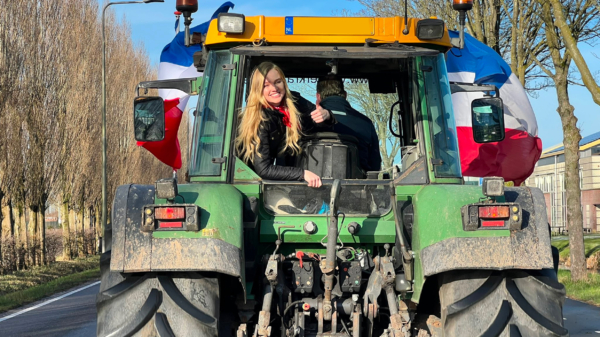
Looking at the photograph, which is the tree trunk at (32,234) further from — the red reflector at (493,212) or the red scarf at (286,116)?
the red reflector at (493,212)

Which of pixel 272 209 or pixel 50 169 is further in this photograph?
pixel 50 169

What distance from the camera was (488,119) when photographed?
540cm

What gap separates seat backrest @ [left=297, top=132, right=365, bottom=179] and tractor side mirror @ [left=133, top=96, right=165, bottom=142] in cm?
90

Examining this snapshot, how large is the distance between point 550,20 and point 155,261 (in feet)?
41.5

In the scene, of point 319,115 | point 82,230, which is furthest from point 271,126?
point 82,230

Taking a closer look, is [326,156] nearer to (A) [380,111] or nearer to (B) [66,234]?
(A) [380,111]

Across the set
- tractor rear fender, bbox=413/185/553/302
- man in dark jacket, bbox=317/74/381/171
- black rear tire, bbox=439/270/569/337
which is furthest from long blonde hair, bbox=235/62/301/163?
black rear tire, bbox=439/270/569/337

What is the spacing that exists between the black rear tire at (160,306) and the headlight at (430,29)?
1.93 meters

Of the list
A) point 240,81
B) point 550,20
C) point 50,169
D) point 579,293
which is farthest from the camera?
point 50,169

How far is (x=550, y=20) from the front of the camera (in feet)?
49.2

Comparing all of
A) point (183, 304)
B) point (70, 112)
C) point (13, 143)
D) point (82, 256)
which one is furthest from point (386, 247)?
point (82, 256)

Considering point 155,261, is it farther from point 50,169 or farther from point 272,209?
point 50,169

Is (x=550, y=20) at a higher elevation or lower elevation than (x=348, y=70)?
higher

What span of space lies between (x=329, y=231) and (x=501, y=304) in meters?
0.93
